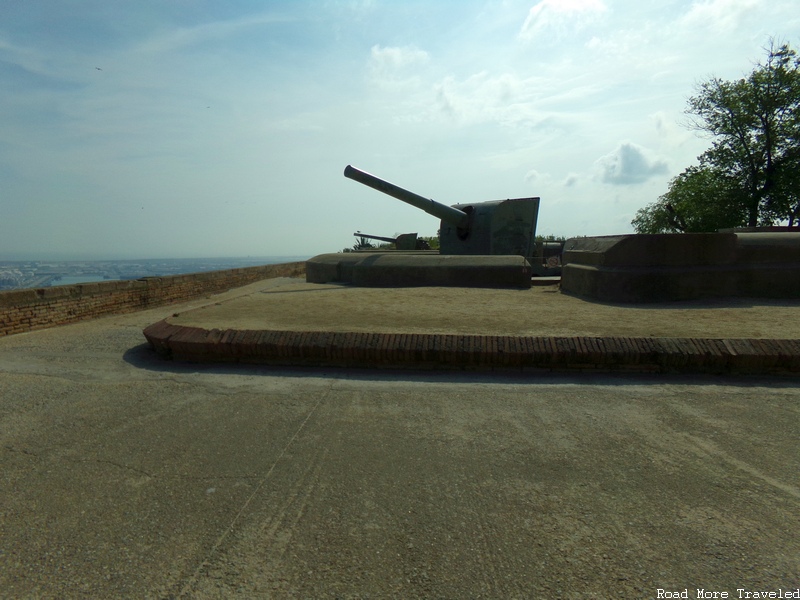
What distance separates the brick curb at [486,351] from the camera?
408cm

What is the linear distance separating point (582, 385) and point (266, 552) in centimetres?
271

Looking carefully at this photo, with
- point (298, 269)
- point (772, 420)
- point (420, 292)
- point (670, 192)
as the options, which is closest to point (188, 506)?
point (772, 420)

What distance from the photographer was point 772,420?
319 centimetres

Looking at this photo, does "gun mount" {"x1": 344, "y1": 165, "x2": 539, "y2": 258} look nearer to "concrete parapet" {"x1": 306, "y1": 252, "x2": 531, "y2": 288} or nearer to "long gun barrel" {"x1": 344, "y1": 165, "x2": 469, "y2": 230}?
"long gun barrel" {"x1": 344, "y1": 165, "x2": 469, "y2": 230}

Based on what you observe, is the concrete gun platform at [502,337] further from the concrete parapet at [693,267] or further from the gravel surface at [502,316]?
the concrete parapet at [693,267]

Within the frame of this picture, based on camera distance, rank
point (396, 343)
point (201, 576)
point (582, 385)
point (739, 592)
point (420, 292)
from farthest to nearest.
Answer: point (420, 292), point (396, 343), point (582, 385), point (201, 576), point (739, 592)

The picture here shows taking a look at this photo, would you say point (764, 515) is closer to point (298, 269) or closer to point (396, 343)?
point (396, 343)

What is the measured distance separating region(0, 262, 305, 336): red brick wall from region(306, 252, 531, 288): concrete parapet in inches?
165

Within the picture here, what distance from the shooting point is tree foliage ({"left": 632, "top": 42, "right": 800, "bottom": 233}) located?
2038cm

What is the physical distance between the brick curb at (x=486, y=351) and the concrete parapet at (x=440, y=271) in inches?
194

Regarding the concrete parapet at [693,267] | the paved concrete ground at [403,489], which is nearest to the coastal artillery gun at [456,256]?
the concrete parapet at [693,267]

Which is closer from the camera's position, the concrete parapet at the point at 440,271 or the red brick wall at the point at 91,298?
the red brick wall at the point at 91,298

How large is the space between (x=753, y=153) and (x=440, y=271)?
61.4 feet

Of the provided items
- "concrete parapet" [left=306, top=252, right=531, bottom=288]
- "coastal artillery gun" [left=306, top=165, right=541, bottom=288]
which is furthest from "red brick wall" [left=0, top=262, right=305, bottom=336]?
"concrete parapet" [left=306, top=252, right=531, bottom=288]
